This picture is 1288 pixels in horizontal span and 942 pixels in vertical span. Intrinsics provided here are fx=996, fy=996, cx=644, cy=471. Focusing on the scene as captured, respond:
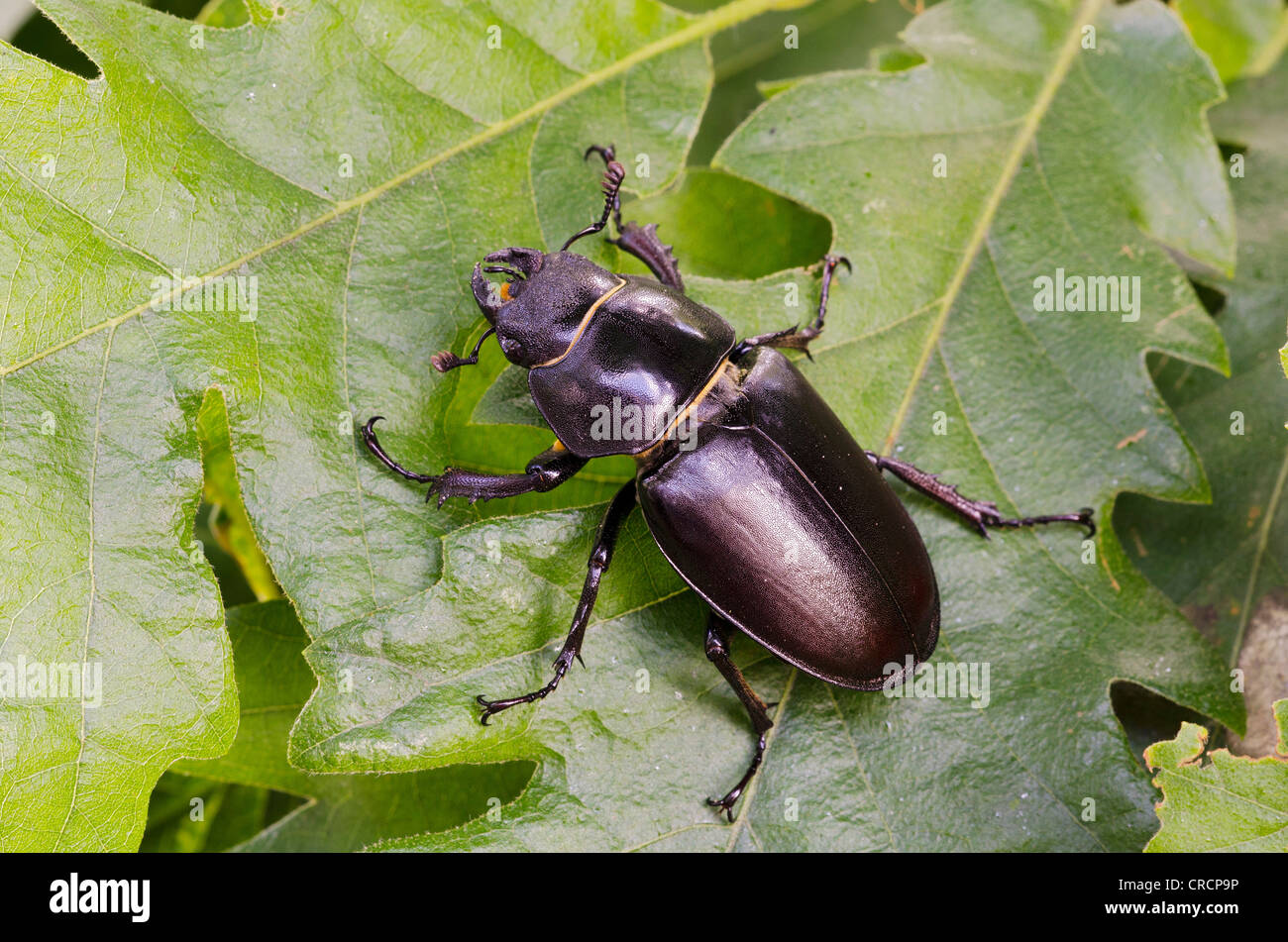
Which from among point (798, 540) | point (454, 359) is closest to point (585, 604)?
point (798, 540)

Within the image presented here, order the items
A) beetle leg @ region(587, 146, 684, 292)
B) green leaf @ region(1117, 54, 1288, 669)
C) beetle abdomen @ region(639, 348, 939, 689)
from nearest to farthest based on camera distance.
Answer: beetle abdomen @ region(639, 348, 939, 689), beetle leg @ region(587, 146, 684, 292), green leaf @ region(1117, 54, 1288, 669)

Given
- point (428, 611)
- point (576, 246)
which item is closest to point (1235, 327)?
point (576, 246)

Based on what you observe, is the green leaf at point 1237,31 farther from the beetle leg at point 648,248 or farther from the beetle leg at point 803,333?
the beetle leg at point 648,248

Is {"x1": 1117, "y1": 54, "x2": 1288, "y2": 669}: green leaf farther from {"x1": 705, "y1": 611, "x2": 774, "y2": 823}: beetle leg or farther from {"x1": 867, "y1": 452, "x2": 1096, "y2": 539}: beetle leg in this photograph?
{"x1": 705, "y1": 611, "x2": 774, "y2": 823}: beetle leg

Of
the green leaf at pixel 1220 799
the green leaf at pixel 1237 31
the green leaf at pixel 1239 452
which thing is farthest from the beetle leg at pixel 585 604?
the green leaf at pixel 1237 31

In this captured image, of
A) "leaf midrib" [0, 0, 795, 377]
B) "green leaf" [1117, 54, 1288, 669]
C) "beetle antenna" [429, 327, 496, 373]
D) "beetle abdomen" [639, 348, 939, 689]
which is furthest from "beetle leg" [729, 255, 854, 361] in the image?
"green leaf" [1117, 54, 1288, 669]
